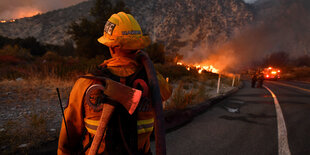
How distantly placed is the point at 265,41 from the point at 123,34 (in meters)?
67.2

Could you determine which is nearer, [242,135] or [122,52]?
[122,52]

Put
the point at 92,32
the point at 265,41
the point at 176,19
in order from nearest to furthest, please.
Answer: the point at 92,32 < the point at 265,41 < the point at 176,19

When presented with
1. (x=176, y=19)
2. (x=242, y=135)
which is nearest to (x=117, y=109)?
(x=242, y=135)

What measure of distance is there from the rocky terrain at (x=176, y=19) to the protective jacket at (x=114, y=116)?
70.1 meters

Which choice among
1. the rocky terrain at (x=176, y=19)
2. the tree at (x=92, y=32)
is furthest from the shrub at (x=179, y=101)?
the rocky terrain at (x=176, y=19)

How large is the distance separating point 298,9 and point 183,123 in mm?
67509

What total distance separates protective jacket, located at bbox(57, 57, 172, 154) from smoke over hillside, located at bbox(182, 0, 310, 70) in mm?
36849

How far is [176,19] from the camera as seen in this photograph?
8012 cm

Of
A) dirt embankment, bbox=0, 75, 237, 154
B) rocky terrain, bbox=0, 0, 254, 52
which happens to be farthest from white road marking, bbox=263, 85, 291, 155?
rocky terrain, bbox=0, 0, 254, 52

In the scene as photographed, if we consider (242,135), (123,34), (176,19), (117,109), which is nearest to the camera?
(117,109)

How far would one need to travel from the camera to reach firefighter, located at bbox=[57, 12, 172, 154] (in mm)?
1151

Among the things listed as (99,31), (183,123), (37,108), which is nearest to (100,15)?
(99,31)

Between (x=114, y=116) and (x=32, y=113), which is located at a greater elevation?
(x=114, y=116)

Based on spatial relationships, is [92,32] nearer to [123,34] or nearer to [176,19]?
[123,34]
